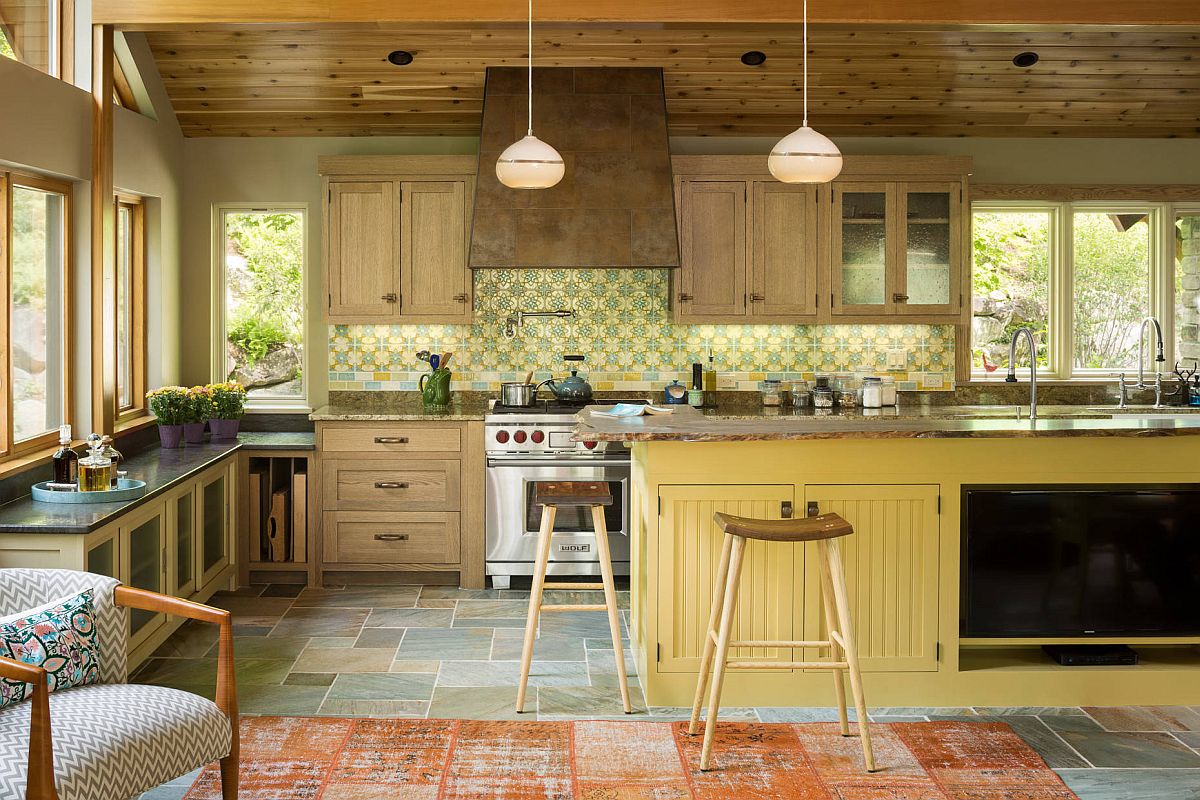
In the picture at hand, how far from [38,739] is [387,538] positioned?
3.52m

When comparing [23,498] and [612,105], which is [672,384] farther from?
[23,498]

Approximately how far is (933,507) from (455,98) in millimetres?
3693

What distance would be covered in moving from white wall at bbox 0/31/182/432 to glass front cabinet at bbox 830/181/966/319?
3897 mm

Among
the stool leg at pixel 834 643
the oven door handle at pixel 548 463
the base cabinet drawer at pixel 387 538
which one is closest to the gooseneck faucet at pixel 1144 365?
the oven door handle at pixel 548 463

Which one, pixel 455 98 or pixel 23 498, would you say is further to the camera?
pixel 455 98

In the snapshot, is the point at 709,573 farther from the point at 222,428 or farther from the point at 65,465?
the point at 222,428

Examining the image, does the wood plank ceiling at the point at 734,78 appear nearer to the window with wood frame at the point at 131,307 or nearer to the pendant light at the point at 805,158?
the window with wood frame at the point at 131,307

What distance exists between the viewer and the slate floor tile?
3.58m

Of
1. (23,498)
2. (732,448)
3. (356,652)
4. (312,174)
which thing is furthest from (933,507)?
(312,174)

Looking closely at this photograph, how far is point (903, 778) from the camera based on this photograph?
3.45 m

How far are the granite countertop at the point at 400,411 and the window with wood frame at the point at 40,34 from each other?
7.01ft

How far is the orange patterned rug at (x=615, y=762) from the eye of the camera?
3.33 m

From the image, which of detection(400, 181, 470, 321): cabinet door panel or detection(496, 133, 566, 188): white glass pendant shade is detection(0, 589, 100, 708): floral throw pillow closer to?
detection(496, 133, 566, 188): white glass pendant shade

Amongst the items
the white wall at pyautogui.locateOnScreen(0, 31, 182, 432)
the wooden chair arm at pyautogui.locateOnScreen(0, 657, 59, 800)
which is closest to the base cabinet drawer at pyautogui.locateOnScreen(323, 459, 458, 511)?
the white wall at pyautogui.locateOnScreen(0, 31, 182, 432)
